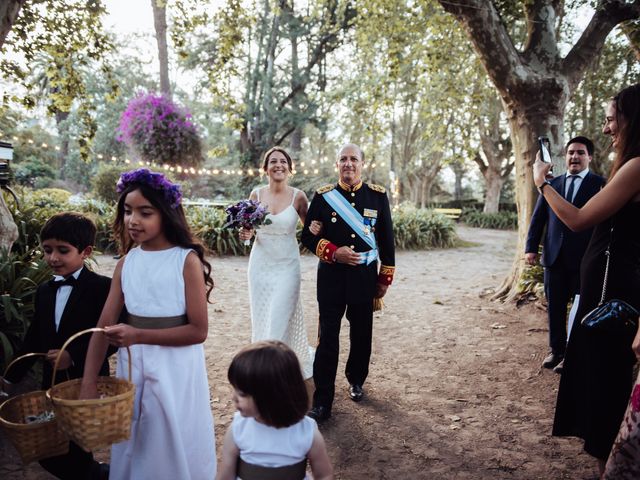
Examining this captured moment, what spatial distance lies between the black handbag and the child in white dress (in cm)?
147

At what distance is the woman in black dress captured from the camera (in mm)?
2178

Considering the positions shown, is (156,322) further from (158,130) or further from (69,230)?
(158,130)

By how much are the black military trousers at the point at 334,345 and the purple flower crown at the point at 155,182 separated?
1.77 meters

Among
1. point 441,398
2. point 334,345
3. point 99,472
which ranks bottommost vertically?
point 441,398

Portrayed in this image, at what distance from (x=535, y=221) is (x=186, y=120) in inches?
579

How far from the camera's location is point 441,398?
4.07m

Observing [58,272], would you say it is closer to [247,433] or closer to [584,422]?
[247,433]

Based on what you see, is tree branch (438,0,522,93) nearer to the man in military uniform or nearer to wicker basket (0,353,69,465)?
the man in military uniform

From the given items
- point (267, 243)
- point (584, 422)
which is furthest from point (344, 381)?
point (584, 422)

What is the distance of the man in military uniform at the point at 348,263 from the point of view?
360 centimetres

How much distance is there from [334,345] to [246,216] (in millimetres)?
1415

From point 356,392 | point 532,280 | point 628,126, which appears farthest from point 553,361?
point 628,126

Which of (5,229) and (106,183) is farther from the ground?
(106,183)

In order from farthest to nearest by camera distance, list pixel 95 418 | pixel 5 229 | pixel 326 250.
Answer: pixel 5 229
pixel 326 250
pixel 95 418
